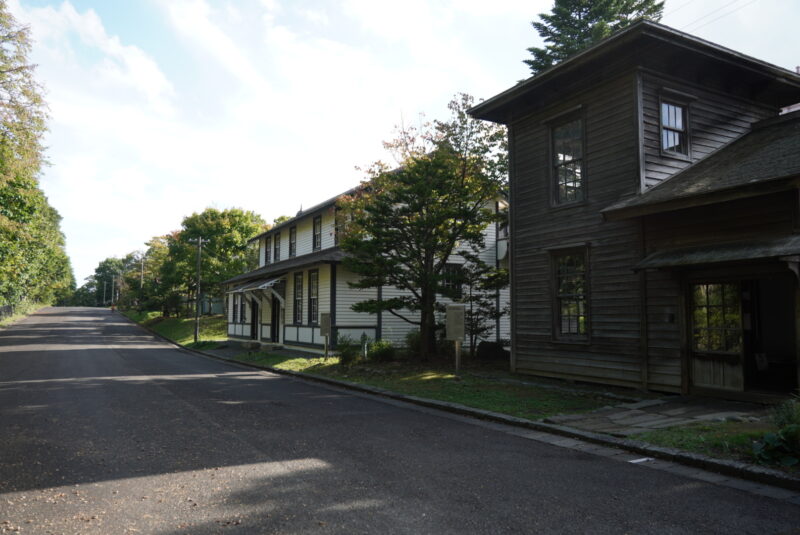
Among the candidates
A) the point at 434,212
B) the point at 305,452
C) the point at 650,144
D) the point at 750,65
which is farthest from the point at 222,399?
the point at 750,65

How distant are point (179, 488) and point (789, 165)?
9545mm

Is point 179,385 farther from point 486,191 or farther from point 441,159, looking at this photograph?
point 486,191

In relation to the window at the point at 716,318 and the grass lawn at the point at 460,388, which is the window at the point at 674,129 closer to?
the window at the point at 716,318

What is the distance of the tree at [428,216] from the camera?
52.2 feet

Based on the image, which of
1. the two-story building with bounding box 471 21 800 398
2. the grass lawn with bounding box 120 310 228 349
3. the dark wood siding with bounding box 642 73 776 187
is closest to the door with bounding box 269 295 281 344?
the grass lawn with bounding box 120 310 228 349

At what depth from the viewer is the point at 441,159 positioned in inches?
626

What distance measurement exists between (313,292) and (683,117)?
1599cm

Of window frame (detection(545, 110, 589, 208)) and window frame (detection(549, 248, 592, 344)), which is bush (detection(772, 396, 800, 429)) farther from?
window frame (detection(545, 110, 589, 208))

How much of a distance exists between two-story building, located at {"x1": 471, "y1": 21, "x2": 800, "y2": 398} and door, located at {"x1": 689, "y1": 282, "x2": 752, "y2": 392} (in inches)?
0.9

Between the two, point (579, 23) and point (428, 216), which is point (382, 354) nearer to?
point (428, 216)

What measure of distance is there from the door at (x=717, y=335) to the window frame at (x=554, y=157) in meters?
3.34

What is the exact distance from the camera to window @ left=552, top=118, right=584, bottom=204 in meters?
12.5

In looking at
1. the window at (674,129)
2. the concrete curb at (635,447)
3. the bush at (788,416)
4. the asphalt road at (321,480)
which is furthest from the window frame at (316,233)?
the bush at (788,416)

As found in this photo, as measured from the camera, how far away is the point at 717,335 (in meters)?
9.64
